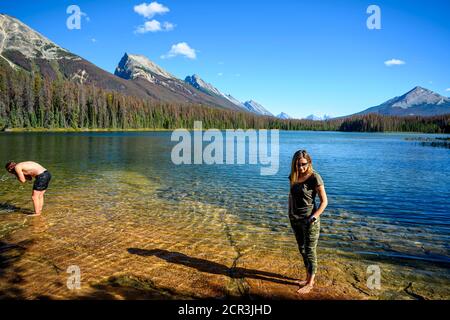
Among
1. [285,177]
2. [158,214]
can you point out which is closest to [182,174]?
[285,177]

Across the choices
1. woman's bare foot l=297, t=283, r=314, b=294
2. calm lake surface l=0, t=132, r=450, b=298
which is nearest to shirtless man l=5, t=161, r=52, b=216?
calm lake surface l=0, t=132, r=450, b=298

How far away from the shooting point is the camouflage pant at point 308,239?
7.22 m

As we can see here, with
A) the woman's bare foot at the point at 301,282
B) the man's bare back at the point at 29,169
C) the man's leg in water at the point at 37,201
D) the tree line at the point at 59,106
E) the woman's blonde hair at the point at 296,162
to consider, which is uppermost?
the tree line at the point at 59,106

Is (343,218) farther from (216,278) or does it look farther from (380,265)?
(216,278)

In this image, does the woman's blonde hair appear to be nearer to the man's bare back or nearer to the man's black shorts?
the man's black shorts

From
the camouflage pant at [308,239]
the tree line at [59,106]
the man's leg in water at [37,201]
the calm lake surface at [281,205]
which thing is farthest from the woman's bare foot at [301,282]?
the tree line at [59,106]

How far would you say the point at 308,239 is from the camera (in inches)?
287

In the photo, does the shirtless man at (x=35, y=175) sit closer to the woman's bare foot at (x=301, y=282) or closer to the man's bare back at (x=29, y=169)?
the man's bare back at (x=29, y=169)

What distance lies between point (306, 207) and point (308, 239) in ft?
2.60

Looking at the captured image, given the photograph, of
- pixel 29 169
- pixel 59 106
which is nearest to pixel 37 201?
pixel 29 169

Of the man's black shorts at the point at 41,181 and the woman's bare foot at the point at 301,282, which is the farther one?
the man's black shorts at the point at 41,181

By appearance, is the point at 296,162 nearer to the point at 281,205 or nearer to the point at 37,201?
the point at 281,205

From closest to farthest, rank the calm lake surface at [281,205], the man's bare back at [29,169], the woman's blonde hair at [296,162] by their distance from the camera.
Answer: the woman's blonde hair at [296,162], the calm lake surface at [281,205], the man's bare back at [29,169]

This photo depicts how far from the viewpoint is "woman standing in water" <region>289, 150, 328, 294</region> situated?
706cm
